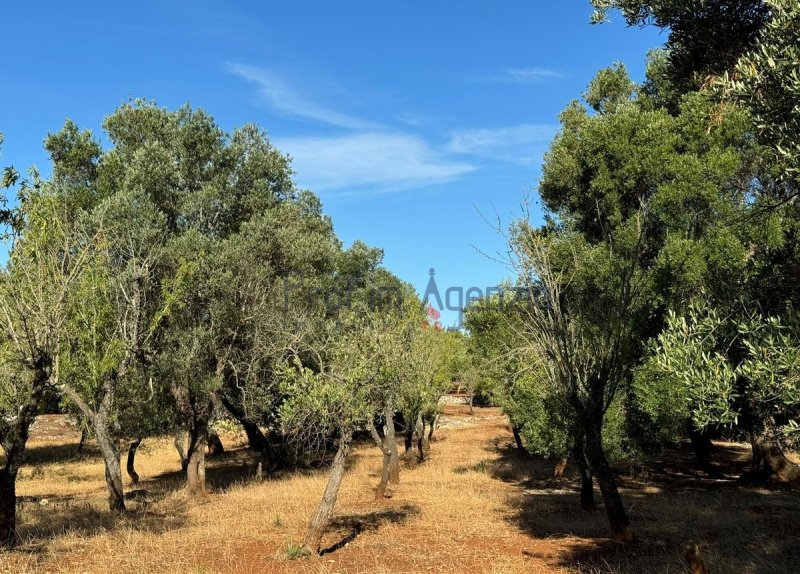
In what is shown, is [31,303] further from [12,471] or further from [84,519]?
[84,519]

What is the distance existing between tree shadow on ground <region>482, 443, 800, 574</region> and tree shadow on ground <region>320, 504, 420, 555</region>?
3.69 metres

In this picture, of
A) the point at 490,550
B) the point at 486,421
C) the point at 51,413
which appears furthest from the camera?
the point at 486,421

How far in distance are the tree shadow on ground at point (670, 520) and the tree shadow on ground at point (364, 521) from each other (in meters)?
3.69

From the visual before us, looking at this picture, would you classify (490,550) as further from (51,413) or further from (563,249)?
(51,413)

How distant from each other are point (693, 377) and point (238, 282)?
18891mm

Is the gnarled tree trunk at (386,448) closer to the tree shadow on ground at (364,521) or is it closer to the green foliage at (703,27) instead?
the tree shadow on ground at (364,521)

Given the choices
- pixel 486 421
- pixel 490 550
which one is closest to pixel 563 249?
pixel 490 550

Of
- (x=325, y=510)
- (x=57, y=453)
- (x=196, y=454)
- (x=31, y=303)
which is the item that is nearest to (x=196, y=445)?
(x=196, y=454)

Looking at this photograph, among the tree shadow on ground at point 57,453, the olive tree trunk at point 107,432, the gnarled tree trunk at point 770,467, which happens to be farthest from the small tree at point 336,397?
the tree shadow on ground at point 57,453

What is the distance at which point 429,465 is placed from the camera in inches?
1372

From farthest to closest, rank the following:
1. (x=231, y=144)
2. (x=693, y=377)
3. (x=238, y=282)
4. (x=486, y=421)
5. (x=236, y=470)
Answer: (x=486, y=421), (x=236, y=470), (x=231, y=144), (x=238, y=282), (x=693, y=377)

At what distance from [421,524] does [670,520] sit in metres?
7.95

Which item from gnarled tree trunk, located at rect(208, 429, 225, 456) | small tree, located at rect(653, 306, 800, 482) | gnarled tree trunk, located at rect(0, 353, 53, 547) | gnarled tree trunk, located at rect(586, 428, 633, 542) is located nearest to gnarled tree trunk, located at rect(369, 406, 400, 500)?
gnarled tree trunk, located at rect(586, 428, 633, 542)

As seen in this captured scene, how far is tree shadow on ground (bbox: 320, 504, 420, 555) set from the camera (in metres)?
16.1
